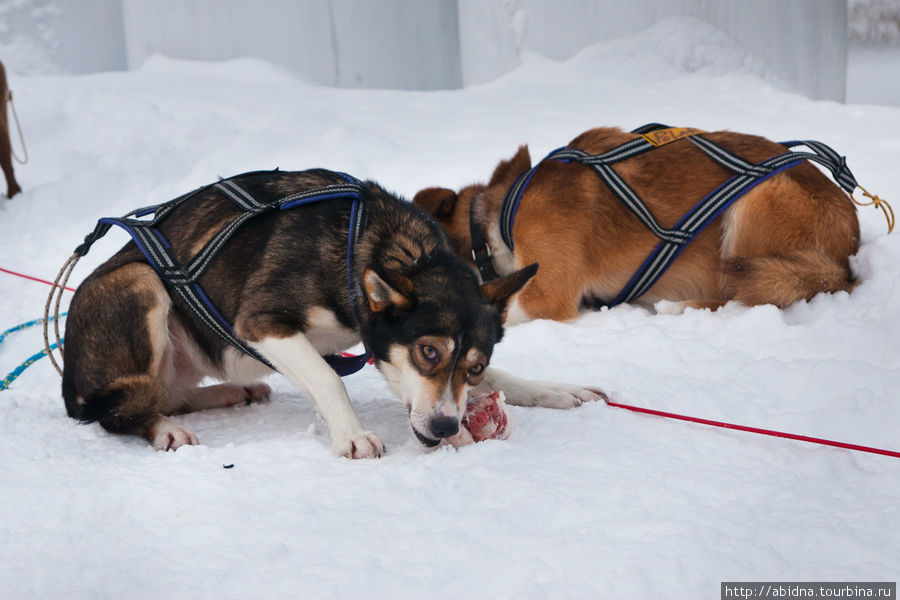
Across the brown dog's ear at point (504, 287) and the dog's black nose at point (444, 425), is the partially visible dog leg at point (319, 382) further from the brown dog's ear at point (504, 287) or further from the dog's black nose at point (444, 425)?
the brown dog's ear at point (504, 287)

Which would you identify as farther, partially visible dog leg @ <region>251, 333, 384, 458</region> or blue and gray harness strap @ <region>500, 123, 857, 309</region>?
blue and gray harness strap @ <region>500, 123, 857, 309</region>

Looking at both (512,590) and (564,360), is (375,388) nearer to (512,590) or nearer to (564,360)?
(564,360)

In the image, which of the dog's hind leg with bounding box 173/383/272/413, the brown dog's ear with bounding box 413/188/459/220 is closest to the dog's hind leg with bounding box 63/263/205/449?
the dog's hind leg with bounding box 173/383/272/413

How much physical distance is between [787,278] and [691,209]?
1.90ft

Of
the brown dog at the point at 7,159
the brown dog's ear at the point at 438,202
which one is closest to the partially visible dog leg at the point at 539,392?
the brown dog's ear at the point at 438,202

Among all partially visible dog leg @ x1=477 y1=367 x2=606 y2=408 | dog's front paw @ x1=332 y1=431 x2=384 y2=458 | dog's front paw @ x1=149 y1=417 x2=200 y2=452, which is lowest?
partially visible dog leg @ x1=477 y1=367 x2=606 y2=408

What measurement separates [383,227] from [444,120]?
5.23 m

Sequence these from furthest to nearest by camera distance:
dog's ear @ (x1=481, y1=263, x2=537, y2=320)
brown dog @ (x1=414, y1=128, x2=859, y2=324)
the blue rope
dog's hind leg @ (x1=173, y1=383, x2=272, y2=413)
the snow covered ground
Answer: brown dog @ (x1=414, y1=128, x2=859, y2=324)
the blue rope
dog's hind leg @ (x1=173, y1=383, x2=272, y2=413)
dog's ear @ (x1=481, y1=263, x2=537, y2=320)
the snow covered ground

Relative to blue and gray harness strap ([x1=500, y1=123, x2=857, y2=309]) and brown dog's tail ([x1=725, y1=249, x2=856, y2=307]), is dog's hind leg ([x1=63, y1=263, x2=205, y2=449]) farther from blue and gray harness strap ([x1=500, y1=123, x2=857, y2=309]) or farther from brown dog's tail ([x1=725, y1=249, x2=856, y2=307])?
brown dog's tail ([x1=725, y1=249, x2=856, y2=307])

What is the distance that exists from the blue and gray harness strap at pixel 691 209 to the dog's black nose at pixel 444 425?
6.67ft

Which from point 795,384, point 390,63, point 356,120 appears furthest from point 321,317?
point 390,63

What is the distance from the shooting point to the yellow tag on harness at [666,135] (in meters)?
3.96

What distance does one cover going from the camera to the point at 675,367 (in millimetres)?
3102

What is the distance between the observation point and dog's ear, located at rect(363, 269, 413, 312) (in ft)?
7.16
